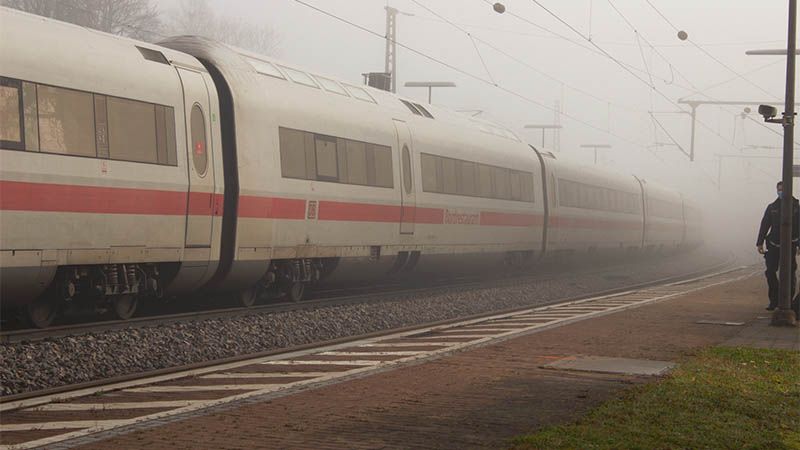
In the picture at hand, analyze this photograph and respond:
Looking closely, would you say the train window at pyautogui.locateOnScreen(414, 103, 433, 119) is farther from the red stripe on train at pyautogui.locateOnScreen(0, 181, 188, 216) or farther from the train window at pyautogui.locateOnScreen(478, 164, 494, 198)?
the red stripe on train at pyautogui.locateOnScreen(0, 181, 188, 216)

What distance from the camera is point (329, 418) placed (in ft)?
25.8

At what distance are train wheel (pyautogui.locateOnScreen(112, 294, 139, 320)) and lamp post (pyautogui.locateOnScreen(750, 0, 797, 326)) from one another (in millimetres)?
9707

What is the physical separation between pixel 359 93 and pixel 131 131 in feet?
25.6

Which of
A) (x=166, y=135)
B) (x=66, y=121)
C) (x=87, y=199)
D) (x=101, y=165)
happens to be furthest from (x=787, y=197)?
(x=66, y=121)

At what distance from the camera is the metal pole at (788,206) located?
1591 cm

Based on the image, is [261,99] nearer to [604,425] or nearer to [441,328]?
[441,328]

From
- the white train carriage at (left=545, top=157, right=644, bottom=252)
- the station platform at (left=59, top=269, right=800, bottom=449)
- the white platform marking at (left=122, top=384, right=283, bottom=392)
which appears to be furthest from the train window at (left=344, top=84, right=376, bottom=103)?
the white train carriage at (left=545, top=157, right=644, bottom=252)

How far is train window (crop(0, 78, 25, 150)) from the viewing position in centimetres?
A: 1127

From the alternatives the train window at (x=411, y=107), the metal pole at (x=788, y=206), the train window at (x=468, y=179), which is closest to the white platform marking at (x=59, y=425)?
the metal pole at (x=788, y=206)

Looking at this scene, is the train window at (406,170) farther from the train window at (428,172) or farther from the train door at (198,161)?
the train door at (198,161)

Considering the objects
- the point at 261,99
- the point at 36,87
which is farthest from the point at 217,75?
the point at 36,87

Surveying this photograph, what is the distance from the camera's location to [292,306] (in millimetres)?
16797

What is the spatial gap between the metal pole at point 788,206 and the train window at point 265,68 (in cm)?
831

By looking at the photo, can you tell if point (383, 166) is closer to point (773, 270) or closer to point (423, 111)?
point (423, 111)
